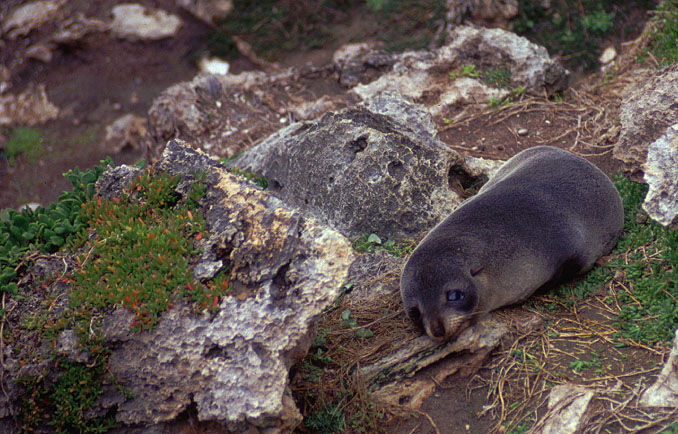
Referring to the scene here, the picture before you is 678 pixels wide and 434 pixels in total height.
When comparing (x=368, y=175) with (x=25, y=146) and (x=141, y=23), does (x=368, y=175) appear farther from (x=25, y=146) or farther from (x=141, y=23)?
(x=141, y=23)

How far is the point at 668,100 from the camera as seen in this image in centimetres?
573

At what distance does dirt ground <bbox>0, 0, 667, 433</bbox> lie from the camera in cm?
416

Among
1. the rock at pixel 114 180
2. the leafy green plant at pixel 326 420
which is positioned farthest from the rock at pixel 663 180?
the rock at pixel 114 180

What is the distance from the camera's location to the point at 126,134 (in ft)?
35.6

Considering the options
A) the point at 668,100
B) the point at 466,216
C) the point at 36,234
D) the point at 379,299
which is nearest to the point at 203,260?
the point at 36,234

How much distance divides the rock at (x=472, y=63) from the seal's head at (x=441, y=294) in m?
4.21

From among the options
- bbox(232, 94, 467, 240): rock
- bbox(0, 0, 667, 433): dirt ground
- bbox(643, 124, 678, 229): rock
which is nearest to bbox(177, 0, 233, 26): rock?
bbox(0, 0, 667, 433): dirt ground

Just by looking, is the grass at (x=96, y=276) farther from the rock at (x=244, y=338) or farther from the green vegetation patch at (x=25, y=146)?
the green vegetation patch at (x=25, y=146)

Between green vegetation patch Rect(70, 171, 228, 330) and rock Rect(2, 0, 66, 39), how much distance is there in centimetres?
912

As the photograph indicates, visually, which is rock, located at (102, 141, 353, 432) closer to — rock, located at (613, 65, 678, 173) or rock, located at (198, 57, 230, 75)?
rock, located at (613, 65, 678, 173)

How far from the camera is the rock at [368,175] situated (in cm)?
595

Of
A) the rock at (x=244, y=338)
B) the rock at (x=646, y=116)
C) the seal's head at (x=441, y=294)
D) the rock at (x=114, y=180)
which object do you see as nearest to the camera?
the rock at (x=244, y=338)

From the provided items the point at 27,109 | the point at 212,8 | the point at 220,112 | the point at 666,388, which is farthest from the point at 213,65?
the point at 666,388

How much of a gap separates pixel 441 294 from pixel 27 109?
33.2 feet
